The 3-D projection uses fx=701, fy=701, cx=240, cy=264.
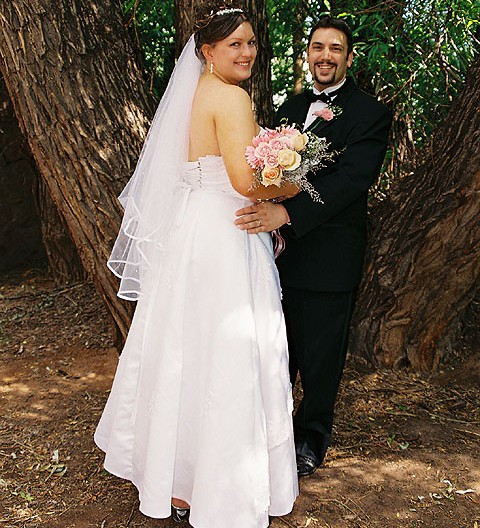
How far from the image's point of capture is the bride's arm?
2.82 metres

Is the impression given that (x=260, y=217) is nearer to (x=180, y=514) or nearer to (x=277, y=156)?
(x=277, y=156)

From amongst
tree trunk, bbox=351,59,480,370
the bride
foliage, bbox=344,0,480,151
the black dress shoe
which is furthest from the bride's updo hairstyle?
the black dress shoe

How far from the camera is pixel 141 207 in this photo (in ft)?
10.8

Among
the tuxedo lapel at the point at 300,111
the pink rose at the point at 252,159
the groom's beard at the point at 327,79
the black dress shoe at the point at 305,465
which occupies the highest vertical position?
the groom's beard at the point at 327,79

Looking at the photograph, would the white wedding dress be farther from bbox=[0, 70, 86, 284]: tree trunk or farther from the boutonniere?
bbox=[0, 70, 86, 284]: tree trunk

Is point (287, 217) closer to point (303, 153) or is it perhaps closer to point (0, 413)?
point (303, 153)

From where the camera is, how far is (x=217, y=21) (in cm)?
288

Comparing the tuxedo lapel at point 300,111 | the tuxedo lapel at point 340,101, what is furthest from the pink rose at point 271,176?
the tuxedo lapel at point 300,111

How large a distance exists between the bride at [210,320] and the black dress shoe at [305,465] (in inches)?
17.5

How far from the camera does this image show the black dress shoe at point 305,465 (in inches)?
143

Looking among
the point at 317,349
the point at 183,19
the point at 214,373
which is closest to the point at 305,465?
the point at 317,349

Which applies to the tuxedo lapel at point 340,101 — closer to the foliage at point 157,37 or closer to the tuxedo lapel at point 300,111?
the tuxedo lapel at point 300,111

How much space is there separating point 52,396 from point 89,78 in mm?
2130

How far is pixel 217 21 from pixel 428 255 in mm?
2125
